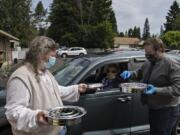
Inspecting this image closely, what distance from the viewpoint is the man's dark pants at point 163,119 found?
16.6ft

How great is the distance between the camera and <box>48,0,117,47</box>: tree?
67562 mm

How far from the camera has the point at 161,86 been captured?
5008 mm

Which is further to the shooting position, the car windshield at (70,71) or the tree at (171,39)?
the tree at (171,39)

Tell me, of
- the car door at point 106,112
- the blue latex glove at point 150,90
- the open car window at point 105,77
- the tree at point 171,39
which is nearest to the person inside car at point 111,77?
the open car window at point 105,77

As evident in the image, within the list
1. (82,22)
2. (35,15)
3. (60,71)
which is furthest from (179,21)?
(60,71)

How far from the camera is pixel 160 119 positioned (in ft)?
16.7

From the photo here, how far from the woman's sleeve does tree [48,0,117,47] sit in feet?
205

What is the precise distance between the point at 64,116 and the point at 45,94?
0.43 metres

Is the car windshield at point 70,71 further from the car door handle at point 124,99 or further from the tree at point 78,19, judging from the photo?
the tree at point 78,19

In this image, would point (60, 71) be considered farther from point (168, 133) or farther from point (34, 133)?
point (34, 133)

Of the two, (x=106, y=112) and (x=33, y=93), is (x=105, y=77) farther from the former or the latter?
(x=33, y=93)

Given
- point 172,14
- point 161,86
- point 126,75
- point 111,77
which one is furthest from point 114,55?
point 172,14

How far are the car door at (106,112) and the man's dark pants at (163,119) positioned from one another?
36.8 inches

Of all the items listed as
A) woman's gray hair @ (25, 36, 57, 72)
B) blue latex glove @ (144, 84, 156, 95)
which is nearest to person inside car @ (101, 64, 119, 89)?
blue latex glove @ (144, 84, 156, 95)
